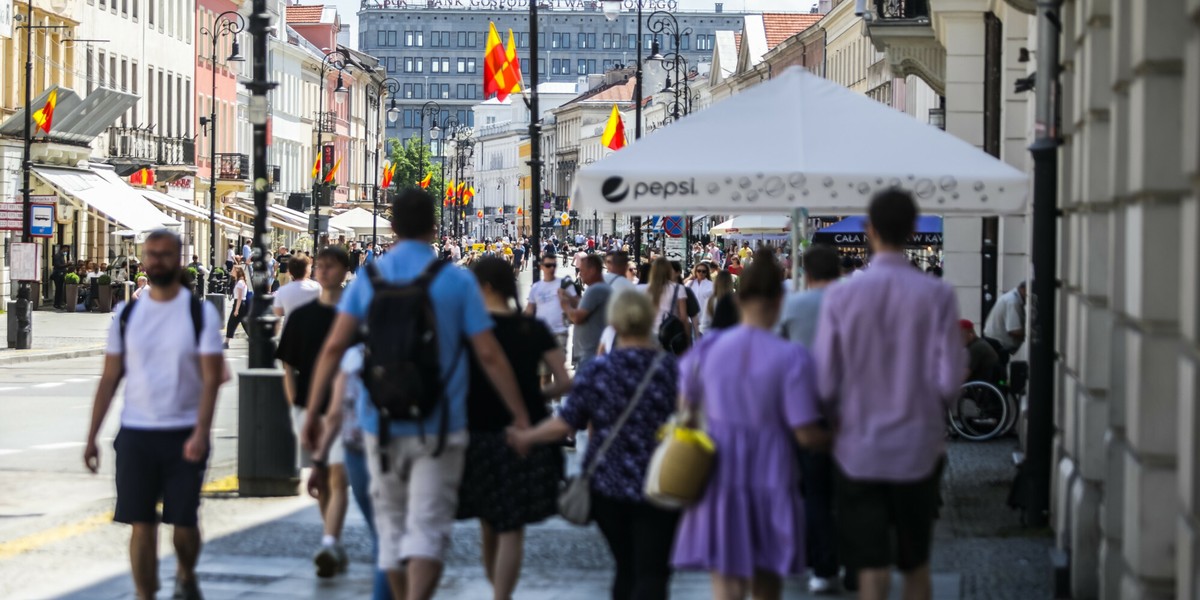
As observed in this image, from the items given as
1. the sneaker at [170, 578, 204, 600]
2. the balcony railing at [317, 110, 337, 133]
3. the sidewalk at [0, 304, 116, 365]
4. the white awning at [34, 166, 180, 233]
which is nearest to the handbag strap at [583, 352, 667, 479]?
the sneaker at [170, 578, 204, 600]

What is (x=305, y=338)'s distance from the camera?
10.6 metres

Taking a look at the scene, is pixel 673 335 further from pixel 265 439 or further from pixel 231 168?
pixel 231 168

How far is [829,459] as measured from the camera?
10078 millimetres

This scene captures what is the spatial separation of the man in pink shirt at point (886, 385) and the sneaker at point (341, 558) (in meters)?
4.12

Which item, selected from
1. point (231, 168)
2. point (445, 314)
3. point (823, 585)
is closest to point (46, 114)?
point (231, 168)

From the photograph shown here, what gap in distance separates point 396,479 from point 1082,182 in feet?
15.4

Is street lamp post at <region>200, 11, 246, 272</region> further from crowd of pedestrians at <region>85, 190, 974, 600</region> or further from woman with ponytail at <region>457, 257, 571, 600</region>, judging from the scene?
woman with ponytail at <region>457, 257, 571, 600</region>

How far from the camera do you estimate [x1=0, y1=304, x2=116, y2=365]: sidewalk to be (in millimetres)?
34031

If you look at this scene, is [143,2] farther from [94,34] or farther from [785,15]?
[785,15]

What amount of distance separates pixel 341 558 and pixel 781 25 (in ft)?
366

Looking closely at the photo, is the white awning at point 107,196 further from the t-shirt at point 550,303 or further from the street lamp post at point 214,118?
the t-shirt at point 550,303

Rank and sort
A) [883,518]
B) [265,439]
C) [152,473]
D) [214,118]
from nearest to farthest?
[883,518] → [152,473] → [265,439] → [214,118]

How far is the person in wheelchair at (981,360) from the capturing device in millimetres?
18359

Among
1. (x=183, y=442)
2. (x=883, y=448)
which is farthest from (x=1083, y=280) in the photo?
(x=183, y=442)
